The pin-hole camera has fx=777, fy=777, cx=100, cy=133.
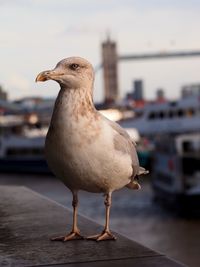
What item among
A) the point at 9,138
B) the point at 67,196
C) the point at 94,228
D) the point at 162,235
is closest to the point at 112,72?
the point at 9,138

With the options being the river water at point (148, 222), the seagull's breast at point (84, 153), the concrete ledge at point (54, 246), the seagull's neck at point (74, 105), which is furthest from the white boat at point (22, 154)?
the seagull's neck at point (74, 105)

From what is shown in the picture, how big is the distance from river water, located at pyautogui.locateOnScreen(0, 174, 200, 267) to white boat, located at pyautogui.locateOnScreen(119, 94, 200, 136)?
16.2 metres

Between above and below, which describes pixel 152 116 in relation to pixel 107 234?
below

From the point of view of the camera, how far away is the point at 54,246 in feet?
10.6

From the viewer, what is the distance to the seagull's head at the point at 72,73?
3102mm

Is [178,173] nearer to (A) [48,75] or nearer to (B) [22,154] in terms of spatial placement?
Result: (A) [48,75]

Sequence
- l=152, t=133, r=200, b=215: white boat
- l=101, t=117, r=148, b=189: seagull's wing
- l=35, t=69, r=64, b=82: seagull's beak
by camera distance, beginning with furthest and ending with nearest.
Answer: l=152, t=133, r=200, b=215: white boat
l=101, t=117, r=148, b=189: seagull's wing
l=35, t=69, r=64, b=82: seagull's beak

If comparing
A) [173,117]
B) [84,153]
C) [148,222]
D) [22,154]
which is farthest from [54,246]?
[173,117]

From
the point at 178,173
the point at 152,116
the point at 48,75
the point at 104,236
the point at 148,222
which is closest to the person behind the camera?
the point at 48,75

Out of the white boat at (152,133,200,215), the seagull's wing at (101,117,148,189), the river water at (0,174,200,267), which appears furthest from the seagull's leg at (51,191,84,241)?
the white boat at (152,133,200,215)

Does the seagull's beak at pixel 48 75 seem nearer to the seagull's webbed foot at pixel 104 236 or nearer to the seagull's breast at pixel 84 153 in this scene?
the seagull's breast at pixel 84 153

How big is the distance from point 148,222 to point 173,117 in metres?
27.6

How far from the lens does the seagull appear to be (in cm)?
311

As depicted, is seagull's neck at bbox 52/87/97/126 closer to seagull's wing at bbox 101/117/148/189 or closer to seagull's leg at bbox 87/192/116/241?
seagull's wing at bbox 101/117/148/189
